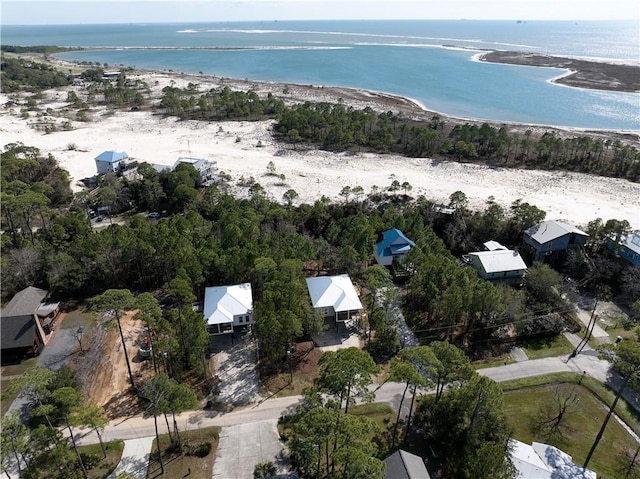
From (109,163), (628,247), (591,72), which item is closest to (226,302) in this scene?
(628,247)

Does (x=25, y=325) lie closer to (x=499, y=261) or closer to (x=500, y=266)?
(x=500, y=266)

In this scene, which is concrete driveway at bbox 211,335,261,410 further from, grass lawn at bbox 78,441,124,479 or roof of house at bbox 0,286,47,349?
roof of house at bbox 0,286,47,349

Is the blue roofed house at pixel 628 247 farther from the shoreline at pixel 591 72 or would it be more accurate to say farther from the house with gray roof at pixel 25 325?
the shoreline at pixel 591 72

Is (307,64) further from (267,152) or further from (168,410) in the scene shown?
(168,410)

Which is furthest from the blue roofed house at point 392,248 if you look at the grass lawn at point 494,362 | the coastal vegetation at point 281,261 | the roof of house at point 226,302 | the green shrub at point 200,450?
the green shrub at point 200,450

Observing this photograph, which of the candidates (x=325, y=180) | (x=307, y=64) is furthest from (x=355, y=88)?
(x=325, y=180)

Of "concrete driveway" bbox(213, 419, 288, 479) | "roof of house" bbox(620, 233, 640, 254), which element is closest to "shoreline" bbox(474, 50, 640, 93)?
"roof of house" bbox(620, 233, 640, 254)
